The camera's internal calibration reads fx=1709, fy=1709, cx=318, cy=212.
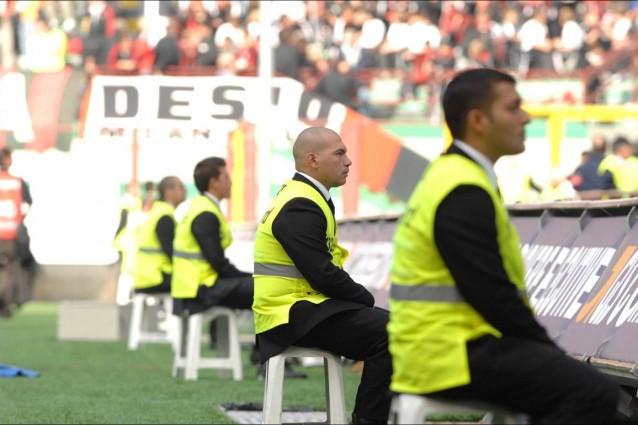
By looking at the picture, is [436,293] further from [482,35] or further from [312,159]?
[482,35]

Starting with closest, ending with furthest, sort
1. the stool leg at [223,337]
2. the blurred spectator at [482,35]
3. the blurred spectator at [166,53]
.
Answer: the stool leg at [223,337]
the blurred spectator at [166,53]
the blurred spectator at [482,35]

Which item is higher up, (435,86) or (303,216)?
(303,216)

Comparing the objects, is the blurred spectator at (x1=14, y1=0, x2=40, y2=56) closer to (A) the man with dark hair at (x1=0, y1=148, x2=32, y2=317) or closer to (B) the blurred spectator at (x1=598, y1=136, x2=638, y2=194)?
(A) the man with dark hair at (x1=0, y1=148, x2=32, y2=317)

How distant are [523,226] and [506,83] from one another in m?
6.22

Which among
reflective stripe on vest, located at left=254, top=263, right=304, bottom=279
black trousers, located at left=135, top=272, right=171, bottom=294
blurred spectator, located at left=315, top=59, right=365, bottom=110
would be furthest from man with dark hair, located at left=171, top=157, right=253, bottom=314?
blurred spectator, located at left=315, top=59, right=365, bottom=110

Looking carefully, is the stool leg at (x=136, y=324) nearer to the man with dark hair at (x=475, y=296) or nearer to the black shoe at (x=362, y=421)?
the black shoe at (x=362, y=421)

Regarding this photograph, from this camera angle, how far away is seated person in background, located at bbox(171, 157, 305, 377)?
13211 millimetres

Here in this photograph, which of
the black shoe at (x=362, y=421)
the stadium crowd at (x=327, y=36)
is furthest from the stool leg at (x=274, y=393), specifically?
the stadium crowd at (x=327, y=36)

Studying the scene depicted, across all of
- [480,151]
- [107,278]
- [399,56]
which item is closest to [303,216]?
[480,151]

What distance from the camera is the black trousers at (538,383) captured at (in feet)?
17.9

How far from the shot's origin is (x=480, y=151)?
565cm

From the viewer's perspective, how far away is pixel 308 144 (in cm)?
857

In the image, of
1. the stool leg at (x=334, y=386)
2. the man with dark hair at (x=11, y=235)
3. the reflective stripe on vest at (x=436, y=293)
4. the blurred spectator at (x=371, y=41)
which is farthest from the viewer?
the blurred spectator at (x=371, y=41)

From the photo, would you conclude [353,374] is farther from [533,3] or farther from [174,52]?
[533,3]
